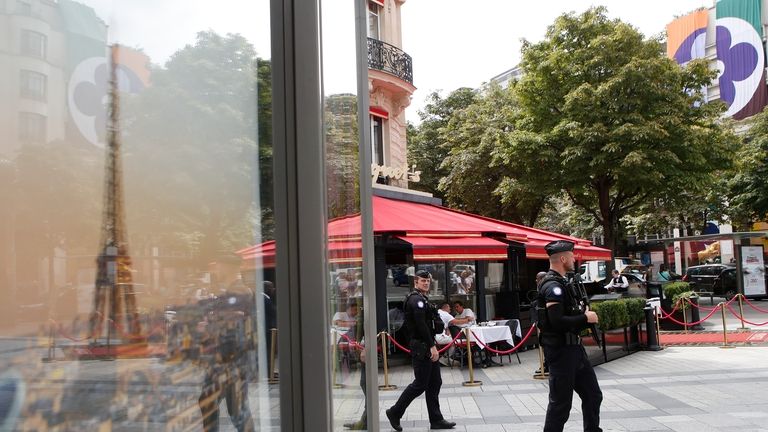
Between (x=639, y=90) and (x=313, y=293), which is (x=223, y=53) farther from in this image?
(x=639, y=90)

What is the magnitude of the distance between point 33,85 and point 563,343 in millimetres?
5294

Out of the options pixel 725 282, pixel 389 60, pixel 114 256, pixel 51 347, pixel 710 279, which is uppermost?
pixel 389 60

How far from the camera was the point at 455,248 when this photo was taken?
40.4 ft

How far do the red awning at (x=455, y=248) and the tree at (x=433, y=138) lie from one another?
24.3m

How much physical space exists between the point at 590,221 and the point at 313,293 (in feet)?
131

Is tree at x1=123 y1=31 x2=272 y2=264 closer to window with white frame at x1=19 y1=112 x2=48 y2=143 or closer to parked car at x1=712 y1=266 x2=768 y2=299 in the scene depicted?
window with white frame at x1=19 y1=112 x2=48 y2=143

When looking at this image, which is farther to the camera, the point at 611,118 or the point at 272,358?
the point at 611,118

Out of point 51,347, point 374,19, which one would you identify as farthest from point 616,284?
point 51,347

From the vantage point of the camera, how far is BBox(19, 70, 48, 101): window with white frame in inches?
33.4

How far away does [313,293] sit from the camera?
1554mm

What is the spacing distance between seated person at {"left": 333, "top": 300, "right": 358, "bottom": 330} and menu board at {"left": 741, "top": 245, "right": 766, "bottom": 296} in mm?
25806

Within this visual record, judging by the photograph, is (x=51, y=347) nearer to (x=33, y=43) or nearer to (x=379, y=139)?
(x=33, y=43)

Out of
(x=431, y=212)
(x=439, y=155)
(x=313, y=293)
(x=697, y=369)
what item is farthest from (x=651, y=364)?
(x=439, y=155)

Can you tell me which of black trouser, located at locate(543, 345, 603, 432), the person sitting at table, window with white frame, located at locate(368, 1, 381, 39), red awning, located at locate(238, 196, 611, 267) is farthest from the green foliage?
black trouser, located at locate(543, 345, 603, 432)
